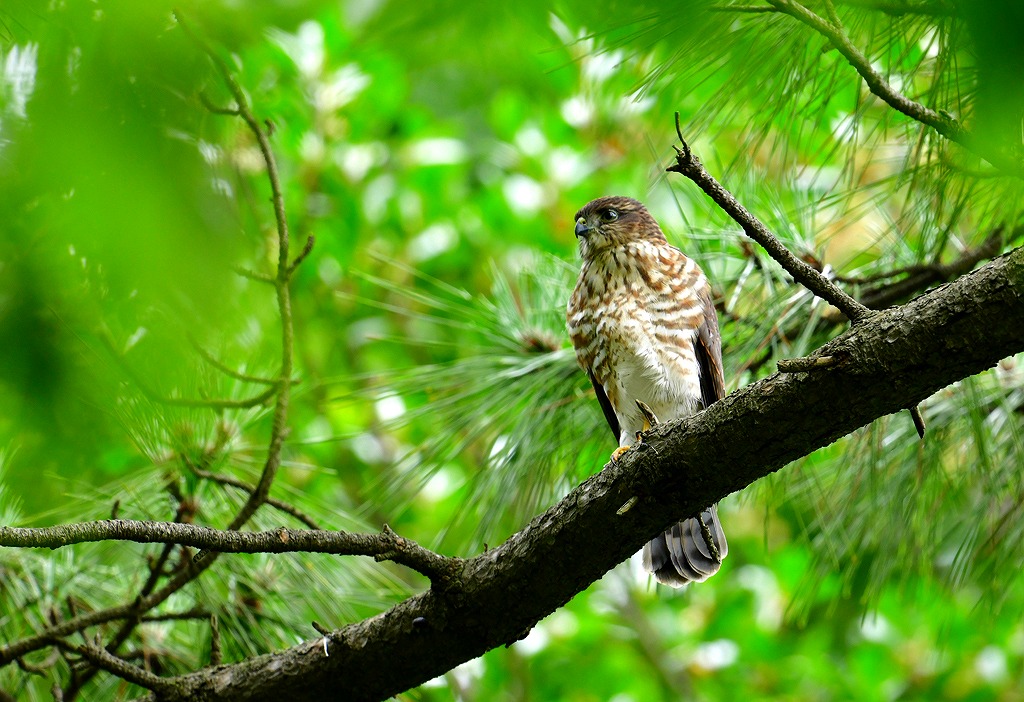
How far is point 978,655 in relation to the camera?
5.38 metres

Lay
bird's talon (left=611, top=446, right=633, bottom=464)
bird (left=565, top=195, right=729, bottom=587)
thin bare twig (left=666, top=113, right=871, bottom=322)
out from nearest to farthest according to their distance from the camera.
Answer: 1. thin bare twig (left=666, top=113, right=871, bottom=322)
2. bird's talon (left=611, top=446, right=633, bottom=464)
3. bird (left=565, top=195, right=729, bottom=587)

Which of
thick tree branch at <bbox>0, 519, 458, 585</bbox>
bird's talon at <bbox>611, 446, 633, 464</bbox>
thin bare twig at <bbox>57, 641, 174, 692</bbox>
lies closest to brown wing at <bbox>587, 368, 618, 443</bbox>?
bird's talon at <bbox>611, 446, 633, 464</bbox>

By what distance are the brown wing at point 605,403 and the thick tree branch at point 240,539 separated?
1.05 m

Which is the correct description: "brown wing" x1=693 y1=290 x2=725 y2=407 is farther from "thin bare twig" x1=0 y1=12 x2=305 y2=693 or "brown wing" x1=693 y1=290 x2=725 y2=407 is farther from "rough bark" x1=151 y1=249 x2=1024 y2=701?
"thin bare twig" x1=0 y1=12 x2=305 y2=693

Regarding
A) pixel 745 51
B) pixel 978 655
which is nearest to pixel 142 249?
pixel 745 51

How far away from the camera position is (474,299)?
3.24 m

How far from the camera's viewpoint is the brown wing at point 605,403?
2969 millimetres

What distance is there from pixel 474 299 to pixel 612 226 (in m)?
0.56

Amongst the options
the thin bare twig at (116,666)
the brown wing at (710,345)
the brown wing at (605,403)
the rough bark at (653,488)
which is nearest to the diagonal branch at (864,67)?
the rough bark at (653,488)

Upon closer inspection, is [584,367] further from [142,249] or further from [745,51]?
[142,249]

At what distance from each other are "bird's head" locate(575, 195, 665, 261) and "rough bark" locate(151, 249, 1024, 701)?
141 cm

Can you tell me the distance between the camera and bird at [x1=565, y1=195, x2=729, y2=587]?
9.18 ft

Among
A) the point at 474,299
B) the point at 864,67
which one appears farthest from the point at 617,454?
the point at 474,299

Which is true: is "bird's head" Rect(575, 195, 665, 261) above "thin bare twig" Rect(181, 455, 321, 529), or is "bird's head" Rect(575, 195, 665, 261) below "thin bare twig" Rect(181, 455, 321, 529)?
above
